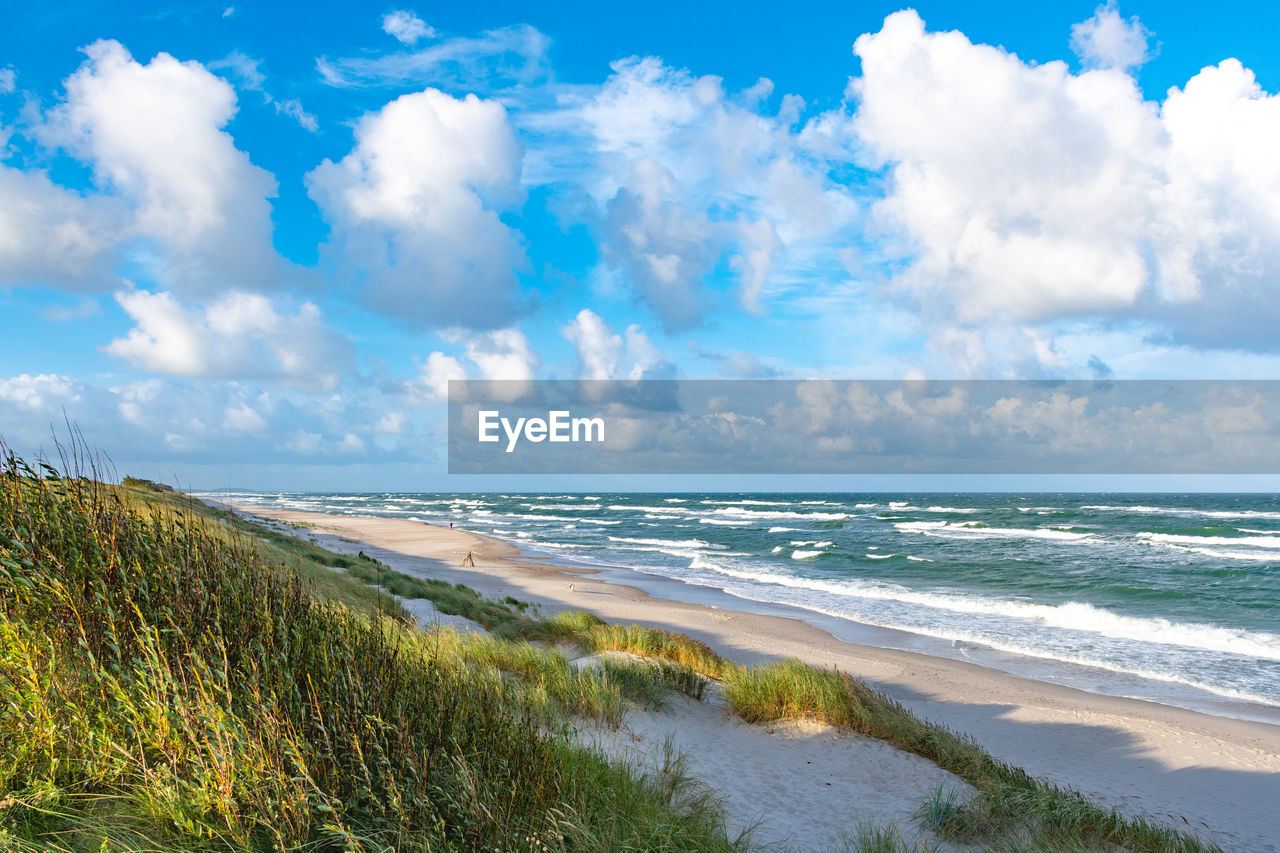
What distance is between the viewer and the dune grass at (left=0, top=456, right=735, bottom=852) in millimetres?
3615

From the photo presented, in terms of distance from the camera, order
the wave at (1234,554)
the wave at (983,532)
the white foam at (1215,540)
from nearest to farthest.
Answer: the wave at (1234,554), the white foam at (1215,540), the wave at (983,532)

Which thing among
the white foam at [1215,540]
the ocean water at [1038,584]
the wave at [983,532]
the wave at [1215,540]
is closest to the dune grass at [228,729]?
the ocean water at [1038,584]

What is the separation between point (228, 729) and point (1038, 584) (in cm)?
2926

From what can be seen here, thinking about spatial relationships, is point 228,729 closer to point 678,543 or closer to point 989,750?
point 989,750

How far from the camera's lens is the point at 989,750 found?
377 inches

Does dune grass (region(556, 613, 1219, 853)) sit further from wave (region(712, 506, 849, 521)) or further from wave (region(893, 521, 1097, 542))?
wave (region(712, 506, 849, 521))

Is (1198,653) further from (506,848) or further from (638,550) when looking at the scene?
(638,550)

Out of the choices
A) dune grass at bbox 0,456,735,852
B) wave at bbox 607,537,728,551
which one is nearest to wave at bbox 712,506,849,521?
wave at bbox 607,537,728,551

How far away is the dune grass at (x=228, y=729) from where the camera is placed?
3615mm

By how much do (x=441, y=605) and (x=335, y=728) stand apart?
42.8ft

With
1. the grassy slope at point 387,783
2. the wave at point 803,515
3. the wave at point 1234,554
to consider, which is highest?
the grassy slope at point 387,783

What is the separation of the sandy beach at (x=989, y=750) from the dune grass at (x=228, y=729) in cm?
224

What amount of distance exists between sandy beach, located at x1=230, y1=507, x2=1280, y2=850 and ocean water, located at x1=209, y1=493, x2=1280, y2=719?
212cm

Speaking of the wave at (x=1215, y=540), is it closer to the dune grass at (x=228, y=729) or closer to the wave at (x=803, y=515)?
the wave at (x=803, y=515)
